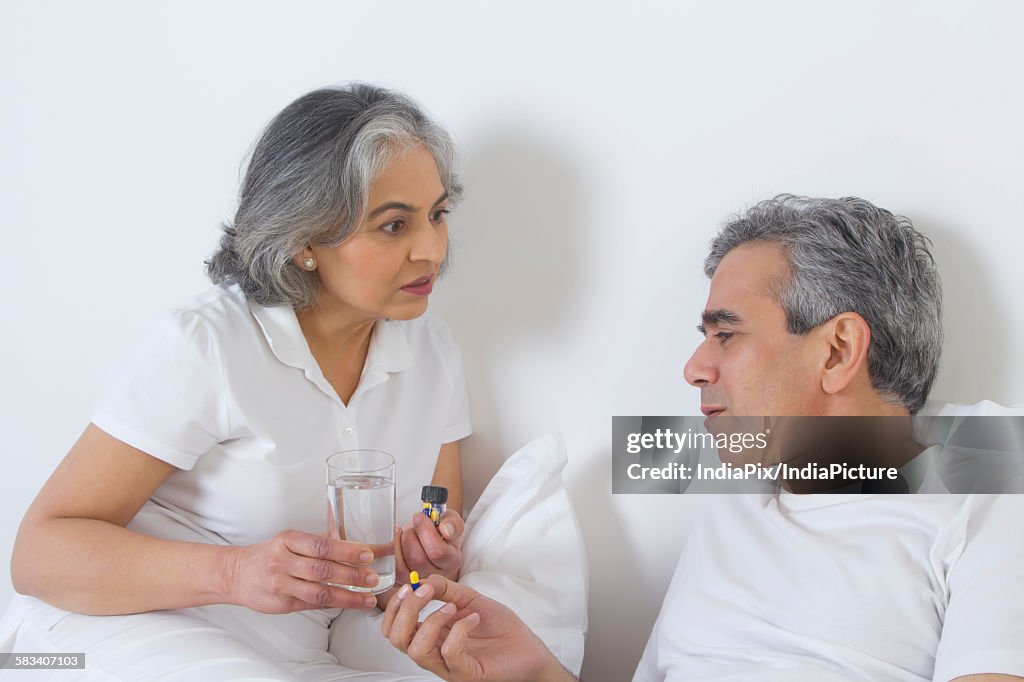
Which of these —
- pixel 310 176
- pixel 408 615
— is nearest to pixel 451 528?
pixel 408 615

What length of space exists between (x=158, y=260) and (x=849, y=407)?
1380 millimetres

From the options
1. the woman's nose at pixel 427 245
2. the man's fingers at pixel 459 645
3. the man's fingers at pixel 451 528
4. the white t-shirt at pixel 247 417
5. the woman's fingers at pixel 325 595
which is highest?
the woman's nose at pixel 427 245

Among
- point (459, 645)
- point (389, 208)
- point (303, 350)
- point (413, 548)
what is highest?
point (389, 208)

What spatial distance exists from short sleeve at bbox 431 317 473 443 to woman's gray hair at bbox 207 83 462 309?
299 millimetres

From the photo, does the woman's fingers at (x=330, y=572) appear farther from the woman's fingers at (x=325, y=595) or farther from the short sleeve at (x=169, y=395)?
the short sleeve at (x=169, y=395)

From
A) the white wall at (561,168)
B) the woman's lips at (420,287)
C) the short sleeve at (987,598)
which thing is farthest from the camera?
the woman's lips at (420,287)

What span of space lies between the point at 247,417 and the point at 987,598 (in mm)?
1045

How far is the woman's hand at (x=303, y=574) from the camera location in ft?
4.68

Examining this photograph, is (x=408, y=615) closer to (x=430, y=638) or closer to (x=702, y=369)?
(x=430, y=638)

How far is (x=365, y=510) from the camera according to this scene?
1.43 metres

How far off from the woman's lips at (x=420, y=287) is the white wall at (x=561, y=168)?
0.24 metres

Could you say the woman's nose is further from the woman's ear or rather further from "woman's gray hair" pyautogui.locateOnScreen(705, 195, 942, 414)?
"woman's gray hair" pyautogui.locateOnScreen(705, 195, 942, 414)

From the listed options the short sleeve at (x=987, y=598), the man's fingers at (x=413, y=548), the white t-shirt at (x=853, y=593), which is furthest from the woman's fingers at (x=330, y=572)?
the short sleeve at (x=987, y=598)

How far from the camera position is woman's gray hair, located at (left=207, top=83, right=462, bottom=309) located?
1.60 meters
